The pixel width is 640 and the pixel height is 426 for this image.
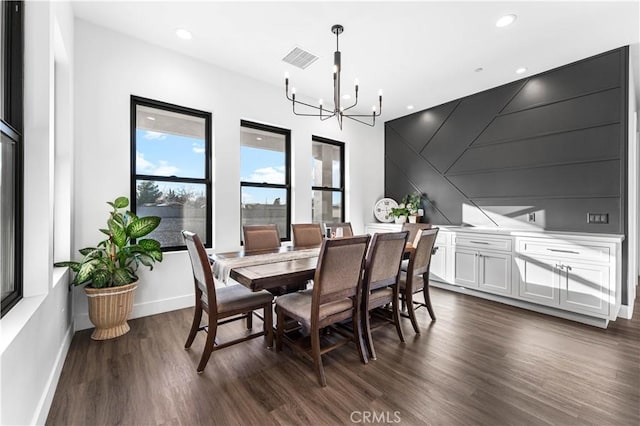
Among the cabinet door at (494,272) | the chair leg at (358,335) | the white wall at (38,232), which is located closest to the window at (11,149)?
the white wall at (38,232)

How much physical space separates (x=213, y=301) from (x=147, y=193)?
1.90 metres

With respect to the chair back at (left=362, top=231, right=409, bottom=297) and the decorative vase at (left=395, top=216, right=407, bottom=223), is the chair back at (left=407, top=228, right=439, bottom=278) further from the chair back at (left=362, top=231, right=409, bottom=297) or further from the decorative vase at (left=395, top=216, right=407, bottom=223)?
the decorative vase at (left=395, top=216, right=407, bottom=223)

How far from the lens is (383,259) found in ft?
7.38

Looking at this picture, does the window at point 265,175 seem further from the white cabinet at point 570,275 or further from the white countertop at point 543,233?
the white cabinet at point 570,275

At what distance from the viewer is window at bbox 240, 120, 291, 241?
13.0ft

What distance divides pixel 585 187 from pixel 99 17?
5.53m

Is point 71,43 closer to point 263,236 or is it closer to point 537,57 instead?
point 263,236

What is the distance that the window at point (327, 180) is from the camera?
484 centimetres

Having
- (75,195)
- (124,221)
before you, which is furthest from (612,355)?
(75,195)

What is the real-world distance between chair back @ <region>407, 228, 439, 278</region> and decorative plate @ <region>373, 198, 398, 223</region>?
2.42m

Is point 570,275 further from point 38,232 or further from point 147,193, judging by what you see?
point 147,193

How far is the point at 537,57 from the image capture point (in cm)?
323

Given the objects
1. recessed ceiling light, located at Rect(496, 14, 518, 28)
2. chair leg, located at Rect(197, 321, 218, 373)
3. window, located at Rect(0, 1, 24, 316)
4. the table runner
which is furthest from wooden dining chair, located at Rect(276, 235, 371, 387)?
recessed ceiling light, located at Rect(496, 14, 518, 28)

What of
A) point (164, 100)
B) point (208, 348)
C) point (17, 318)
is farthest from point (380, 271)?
point (164, 100)
